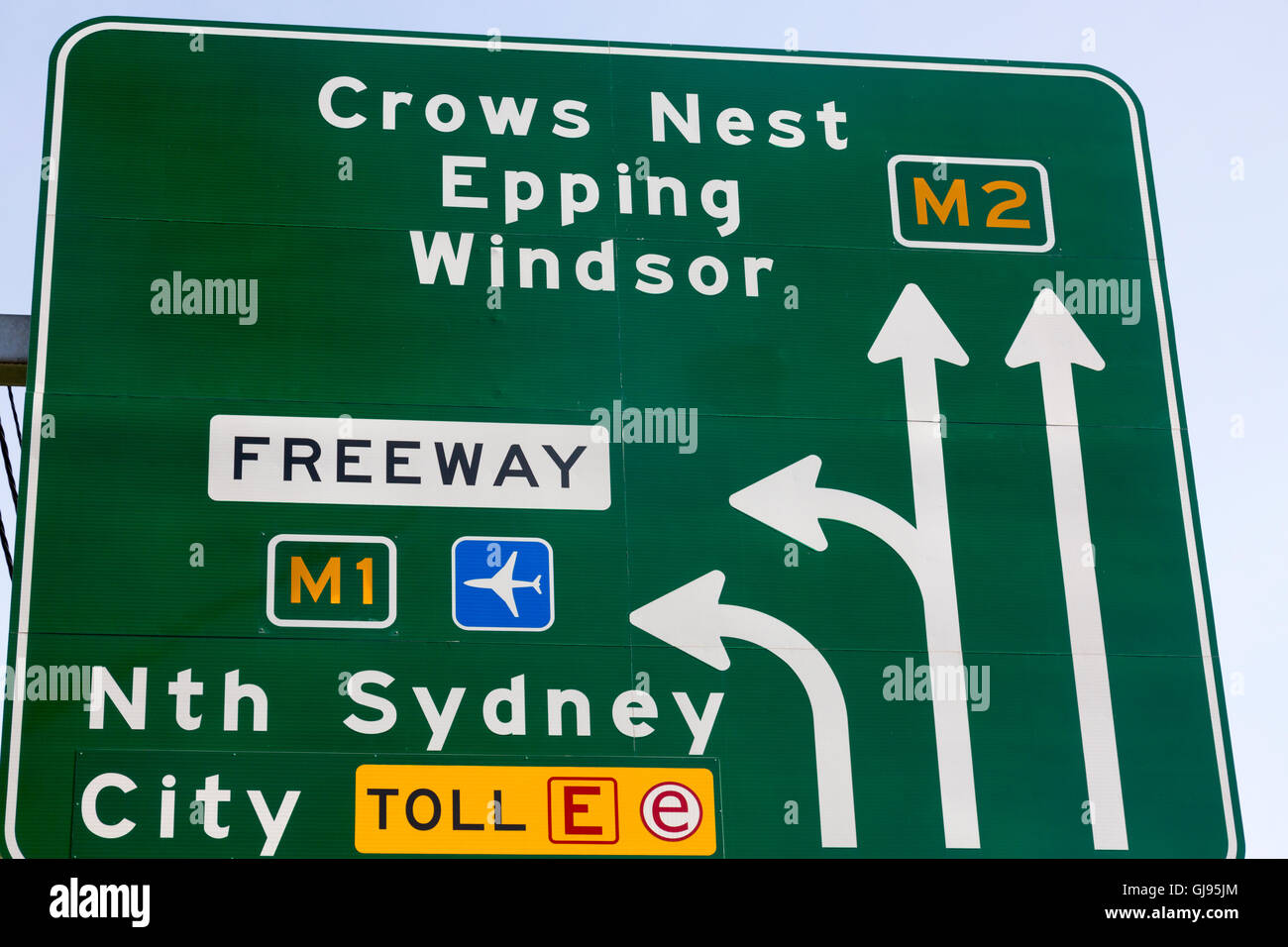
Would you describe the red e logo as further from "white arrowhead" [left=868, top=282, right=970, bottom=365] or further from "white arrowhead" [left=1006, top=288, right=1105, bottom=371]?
"white arrowhead" [left=1006, top=288, right=1105, bottom=371]

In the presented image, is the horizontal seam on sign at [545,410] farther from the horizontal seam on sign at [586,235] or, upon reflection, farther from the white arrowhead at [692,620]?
the horizontal seam on sign at [586,235]

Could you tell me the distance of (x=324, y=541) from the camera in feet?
26.7

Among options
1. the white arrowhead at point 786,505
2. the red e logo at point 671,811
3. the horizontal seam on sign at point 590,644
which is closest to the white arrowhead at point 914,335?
the white arrowhead at point 786,505

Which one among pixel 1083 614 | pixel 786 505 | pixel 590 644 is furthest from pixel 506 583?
pixel 1083 614

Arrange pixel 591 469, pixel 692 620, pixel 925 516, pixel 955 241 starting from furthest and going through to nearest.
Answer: pixel 955 241 → pixel 925 516 → pixel 591 469 → pixel 692 620

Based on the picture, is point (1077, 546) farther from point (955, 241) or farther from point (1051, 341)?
point (955, 241)

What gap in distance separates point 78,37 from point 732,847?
3760 millimetres

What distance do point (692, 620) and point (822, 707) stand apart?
20.2 inches

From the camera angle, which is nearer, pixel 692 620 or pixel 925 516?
pixel 692 620

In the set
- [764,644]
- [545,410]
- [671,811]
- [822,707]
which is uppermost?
[545,410]

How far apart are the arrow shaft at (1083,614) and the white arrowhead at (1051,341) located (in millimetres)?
59

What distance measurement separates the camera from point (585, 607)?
8148mm

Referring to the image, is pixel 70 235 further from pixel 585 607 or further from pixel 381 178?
pixel 585 607
